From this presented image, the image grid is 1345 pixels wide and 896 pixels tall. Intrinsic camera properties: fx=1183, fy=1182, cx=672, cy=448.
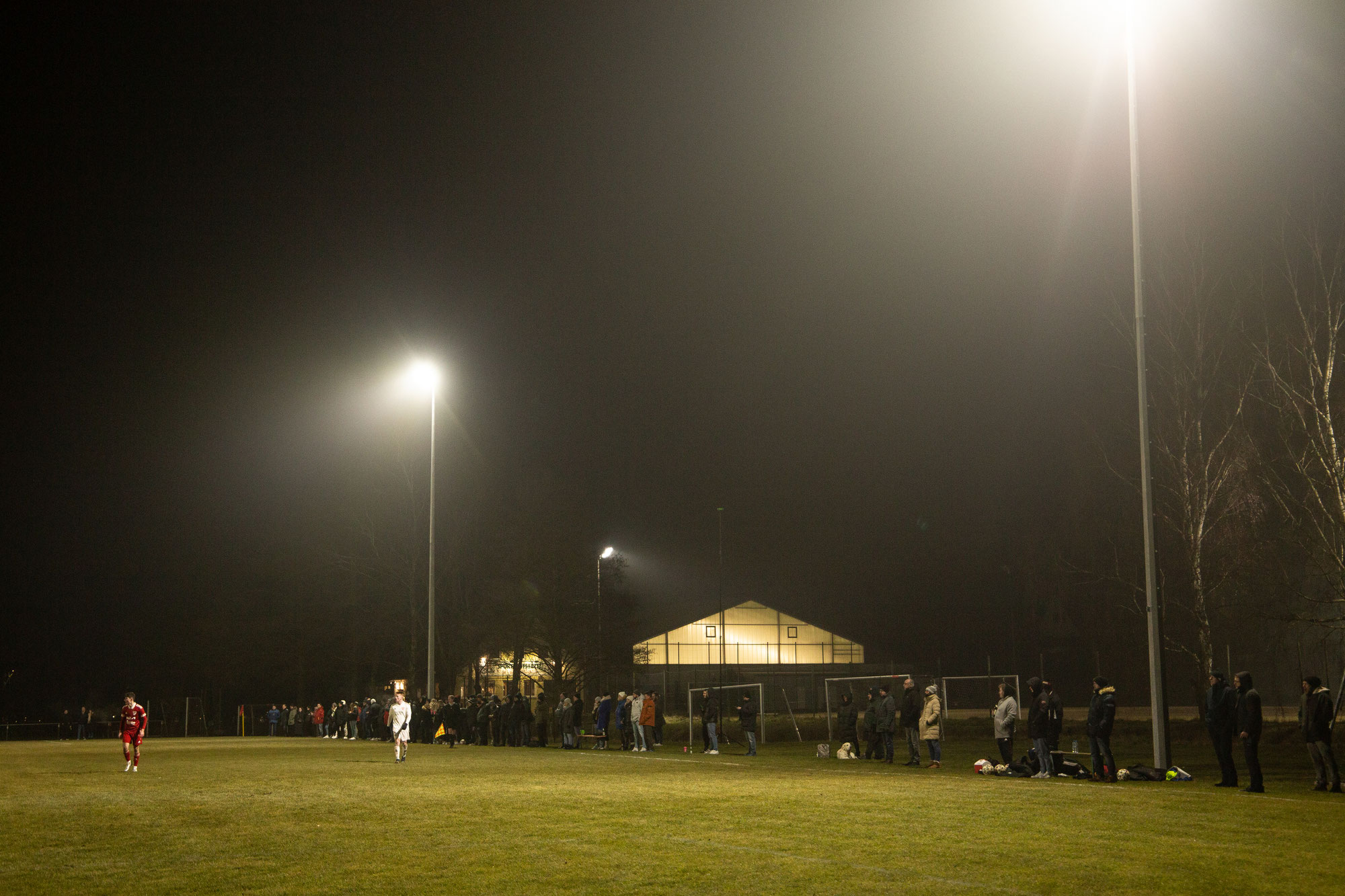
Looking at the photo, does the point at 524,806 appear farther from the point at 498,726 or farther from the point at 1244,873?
the point at 498,726

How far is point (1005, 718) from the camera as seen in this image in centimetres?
2059

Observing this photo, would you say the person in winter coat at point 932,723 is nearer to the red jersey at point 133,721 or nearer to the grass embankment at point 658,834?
the grass embankment at point 658,834

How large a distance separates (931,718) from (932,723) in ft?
0.37

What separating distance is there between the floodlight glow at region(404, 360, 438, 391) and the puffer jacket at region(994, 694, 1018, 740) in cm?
2278

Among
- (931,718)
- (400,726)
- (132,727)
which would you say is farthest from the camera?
(400,726)

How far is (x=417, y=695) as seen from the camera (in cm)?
4875

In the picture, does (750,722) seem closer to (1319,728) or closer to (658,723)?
(658,723)

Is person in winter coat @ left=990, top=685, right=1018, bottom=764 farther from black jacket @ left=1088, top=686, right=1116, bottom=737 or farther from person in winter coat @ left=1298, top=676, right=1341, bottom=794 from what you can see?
person in winter coat @ left=1298, top=676, right=1341, bottom=794

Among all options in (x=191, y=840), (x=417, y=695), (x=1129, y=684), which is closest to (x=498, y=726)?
(x=417, y=695)

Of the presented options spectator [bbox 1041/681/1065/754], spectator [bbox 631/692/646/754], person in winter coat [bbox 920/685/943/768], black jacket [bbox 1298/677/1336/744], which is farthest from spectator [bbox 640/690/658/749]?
black jacket [bbox 1298/677/1336/744]

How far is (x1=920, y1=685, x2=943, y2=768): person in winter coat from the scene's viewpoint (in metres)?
22.2

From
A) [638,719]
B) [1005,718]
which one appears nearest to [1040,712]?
[1005,718]

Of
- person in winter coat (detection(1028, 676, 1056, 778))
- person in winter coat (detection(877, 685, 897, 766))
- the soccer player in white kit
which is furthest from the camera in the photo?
the soccer player in white kit

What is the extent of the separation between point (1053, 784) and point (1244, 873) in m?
8.90
